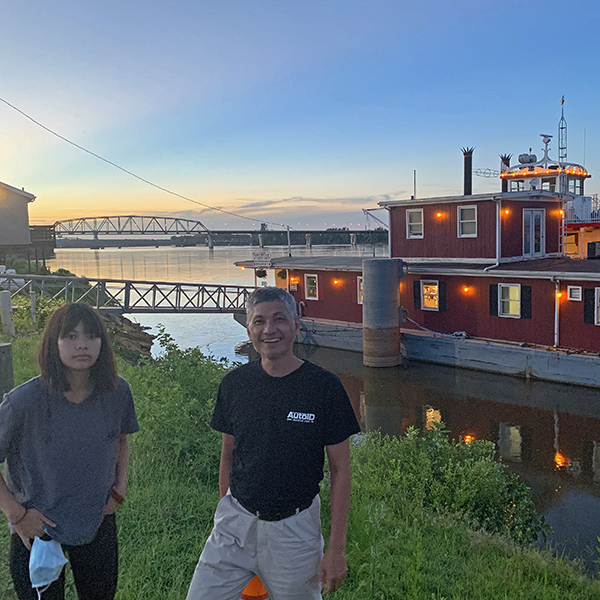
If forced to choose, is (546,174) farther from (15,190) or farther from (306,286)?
(15,190)

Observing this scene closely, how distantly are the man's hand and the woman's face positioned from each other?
5.25 feet

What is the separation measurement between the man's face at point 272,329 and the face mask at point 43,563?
1.44 metres

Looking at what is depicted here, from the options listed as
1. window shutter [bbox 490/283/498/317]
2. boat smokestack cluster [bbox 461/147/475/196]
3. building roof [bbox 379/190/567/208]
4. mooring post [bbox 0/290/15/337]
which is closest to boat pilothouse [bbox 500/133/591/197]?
boat smokestack cluster [bbox 461/147/475/196]

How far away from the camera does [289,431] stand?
297 cm

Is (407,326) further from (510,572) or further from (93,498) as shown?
(93,498)

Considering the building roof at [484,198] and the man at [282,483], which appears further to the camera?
the building roof at [484,198]

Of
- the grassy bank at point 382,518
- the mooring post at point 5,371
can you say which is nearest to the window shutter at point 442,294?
the grassy bank at point 382,518

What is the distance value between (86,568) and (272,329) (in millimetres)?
1629

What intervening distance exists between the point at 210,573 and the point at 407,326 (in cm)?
2017

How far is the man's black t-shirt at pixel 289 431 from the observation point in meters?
2.96

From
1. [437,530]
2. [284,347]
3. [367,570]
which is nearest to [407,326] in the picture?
[437,530]

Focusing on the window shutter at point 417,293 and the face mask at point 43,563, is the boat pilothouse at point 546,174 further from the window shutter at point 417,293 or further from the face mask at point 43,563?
the face mask at point 43,563

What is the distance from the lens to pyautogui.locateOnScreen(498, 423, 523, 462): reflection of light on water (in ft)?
42.1

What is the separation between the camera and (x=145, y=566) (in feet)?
14.4
